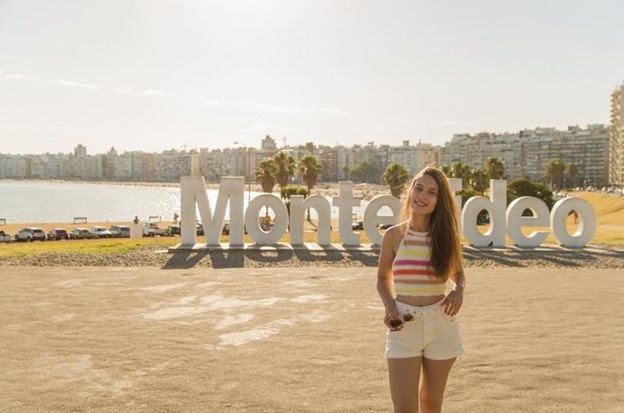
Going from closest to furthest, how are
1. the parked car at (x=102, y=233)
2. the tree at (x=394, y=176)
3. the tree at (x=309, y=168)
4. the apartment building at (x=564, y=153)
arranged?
1. the parked car at (x=102, y=233)
2. the tree at (x=394, y=176)
3. the tree at (x=309, y=168)
4. the apartment building at (x=564, y=153)

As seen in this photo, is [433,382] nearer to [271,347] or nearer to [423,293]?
[423,293]

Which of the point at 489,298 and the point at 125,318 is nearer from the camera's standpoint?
the point at 125,318

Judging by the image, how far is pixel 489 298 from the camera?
1330 cm

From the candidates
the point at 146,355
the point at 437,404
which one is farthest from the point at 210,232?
the point at 437,404

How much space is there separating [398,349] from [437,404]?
541 mm

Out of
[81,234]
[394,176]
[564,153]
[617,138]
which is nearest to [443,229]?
[81,234]

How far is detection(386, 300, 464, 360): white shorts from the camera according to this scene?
386 centimetres

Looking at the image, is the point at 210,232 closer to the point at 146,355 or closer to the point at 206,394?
the point at 146,355

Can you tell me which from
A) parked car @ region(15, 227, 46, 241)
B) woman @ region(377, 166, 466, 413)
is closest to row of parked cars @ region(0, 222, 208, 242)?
parked car @ region(15, 227, 46, 241)

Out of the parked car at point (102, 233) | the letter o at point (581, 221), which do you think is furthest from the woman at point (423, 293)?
the parked car at point (102, 233)

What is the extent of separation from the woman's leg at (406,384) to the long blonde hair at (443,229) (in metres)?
0.63

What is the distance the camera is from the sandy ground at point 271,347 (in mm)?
6773

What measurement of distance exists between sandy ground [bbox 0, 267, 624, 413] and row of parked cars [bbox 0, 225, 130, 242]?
103ft

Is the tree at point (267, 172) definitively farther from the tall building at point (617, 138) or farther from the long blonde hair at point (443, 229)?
the tall building at point (617, 138)
